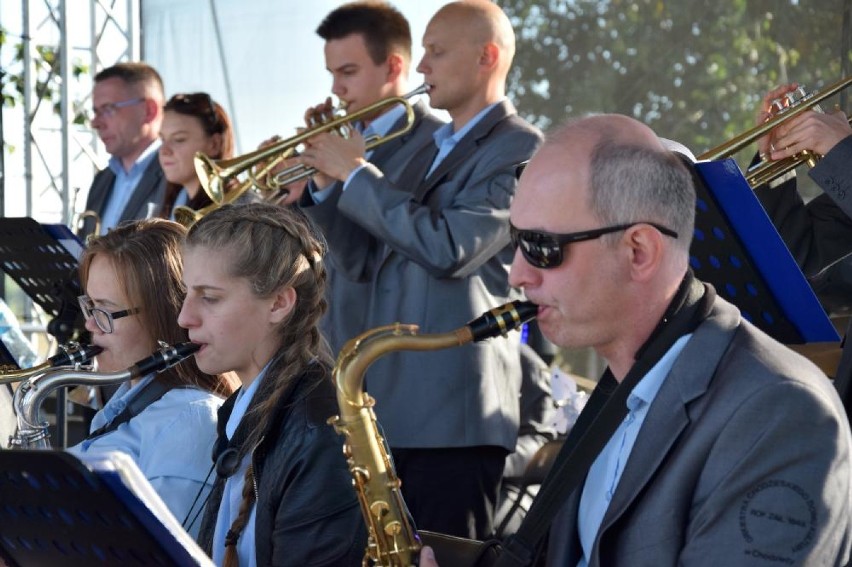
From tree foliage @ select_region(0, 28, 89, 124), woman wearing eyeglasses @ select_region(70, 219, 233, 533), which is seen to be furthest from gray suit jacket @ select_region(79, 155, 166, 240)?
woman wearing eyeglasses @ select_region(70, 219, 233, 533)

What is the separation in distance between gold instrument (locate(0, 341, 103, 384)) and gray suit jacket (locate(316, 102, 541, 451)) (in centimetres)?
108

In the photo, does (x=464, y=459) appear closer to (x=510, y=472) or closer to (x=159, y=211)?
(x=510, y=472)

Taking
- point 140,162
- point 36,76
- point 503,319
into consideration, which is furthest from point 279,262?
point 36,76

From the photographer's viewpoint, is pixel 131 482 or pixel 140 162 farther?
pixel 140 162

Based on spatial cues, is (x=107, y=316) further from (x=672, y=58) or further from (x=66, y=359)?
(x=672, y=58)

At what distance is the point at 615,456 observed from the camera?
218 cm

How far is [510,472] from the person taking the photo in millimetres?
4438

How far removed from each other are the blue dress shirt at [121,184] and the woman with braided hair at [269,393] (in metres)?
3.03

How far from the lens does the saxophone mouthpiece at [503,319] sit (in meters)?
2.22

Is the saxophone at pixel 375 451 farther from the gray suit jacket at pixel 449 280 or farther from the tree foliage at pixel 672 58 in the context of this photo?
the tree foliage at pixel 672 58

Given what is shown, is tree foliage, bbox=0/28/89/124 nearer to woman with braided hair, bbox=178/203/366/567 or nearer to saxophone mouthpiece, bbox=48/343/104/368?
saxophone mouthpiece, bbox=48/343/104/368

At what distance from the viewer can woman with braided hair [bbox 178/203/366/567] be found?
2635mm

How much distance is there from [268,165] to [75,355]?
1642 millimetres

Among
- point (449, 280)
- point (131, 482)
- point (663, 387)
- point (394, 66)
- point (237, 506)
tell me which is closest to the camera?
point (131, 482)
